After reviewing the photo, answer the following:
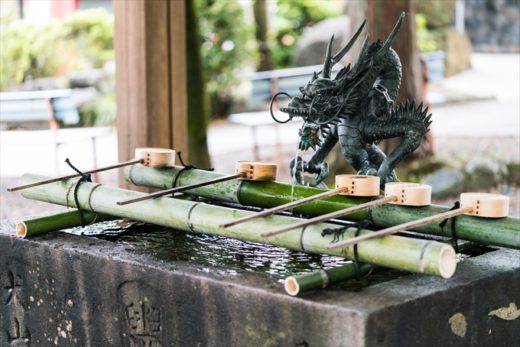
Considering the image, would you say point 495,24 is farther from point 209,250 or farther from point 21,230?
point 21,230

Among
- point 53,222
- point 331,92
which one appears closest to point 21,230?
point 53,222

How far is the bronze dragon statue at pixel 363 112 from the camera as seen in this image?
11.7ft

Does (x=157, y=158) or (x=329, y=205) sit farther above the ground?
(x=157, y=158)

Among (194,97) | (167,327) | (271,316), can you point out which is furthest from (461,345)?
(194,97)

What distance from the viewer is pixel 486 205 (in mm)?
3219

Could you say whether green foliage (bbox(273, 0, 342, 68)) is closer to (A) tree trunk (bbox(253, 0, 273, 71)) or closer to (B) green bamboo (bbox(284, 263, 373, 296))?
(A) tree trunk (bbox(253, 0, 273, 71))

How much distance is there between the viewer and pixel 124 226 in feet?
13.6

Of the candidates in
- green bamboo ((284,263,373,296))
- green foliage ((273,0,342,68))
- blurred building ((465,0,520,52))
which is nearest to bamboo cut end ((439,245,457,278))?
green bamboo ((284,263,373,296))

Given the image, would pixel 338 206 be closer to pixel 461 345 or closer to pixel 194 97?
pixel 461 345

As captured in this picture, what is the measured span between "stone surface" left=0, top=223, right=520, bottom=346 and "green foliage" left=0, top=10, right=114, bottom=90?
8.03 metres

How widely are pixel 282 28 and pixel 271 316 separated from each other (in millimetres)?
13171

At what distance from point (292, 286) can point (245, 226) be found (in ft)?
1.43

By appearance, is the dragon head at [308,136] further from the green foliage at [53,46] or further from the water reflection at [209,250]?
the green foliage at [53,46]

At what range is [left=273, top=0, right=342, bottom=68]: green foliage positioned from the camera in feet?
51.8
